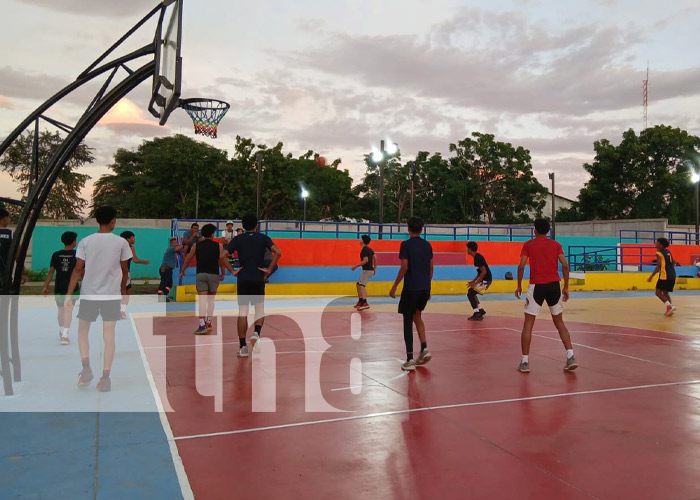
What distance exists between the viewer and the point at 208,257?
10.2m

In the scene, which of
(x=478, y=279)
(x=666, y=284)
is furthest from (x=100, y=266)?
(x=666, y=284)

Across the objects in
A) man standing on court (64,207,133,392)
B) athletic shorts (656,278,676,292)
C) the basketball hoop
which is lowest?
athletic shorts (656,278,676,292)

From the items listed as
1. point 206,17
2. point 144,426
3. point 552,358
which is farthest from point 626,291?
point 144,426

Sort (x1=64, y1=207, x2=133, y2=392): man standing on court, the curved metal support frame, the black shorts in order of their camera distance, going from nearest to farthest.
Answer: the curved metal support frame, (x1=64, y1=207, x2=133, y2=392): man standing on court, the black shorts

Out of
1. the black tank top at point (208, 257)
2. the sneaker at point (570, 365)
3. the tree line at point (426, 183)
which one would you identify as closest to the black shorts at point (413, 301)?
the sneaker at point (570, 365)

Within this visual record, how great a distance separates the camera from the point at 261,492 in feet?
12.3

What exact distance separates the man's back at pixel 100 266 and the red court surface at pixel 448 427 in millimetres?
1330

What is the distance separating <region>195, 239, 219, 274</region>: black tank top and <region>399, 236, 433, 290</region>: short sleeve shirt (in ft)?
13.3

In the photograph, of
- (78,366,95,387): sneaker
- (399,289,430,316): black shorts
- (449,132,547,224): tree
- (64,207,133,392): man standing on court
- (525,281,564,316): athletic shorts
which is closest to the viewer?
(64,207,133,392): man standing on court

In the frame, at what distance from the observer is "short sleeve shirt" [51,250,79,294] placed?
8516 mm

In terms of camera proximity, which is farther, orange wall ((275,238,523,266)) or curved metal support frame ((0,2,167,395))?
orange wall ((275,238,523,266))

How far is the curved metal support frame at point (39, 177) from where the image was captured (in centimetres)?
602

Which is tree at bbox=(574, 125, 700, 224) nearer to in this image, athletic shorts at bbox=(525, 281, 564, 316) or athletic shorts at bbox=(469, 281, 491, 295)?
athletic shorts at bbox=(469, 281, 491, 295)

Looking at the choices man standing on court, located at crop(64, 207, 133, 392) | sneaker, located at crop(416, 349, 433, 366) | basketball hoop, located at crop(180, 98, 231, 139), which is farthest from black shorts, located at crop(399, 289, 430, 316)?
basketball hoop, located at crop(180, 98, 231, 139)
